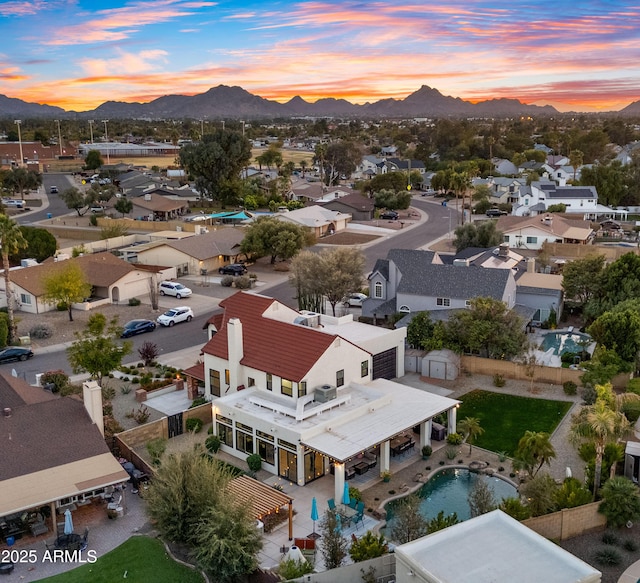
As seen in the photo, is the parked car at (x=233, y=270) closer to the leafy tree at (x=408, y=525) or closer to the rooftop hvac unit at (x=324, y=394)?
Answer: the rooftop hvac unit at (x=324, y=394)

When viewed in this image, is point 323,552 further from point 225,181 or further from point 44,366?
point 225,181

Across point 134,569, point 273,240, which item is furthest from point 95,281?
point 134,569

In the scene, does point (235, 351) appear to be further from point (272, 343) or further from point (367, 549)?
point (367, 549)

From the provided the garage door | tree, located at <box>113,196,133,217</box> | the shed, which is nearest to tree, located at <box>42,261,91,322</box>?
the garage door

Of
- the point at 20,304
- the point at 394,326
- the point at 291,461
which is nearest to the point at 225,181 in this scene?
the point at 20,304

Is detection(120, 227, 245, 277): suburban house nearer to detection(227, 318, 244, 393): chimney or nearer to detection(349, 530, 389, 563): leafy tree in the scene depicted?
detection(227, 318, 244, 393): chimney
